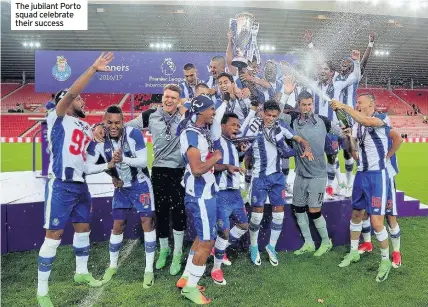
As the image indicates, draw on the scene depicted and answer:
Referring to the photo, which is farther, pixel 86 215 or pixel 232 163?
pixel 232 163

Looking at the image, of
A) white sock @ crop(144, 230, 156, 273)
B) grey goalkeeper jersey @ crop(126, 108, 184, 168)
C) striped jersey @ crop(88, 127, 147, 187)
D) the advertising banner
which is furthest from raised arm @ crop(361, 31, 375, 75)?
the advertising banner

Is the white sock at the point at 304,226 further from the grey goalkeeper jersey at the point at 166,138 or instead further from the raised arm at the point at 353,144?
the grey goalkeeper jersey at the point at 166,138

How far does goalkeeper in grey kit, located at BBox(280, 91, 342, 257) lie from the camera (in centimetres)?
442

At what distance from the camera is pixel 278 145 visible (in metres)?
4.23

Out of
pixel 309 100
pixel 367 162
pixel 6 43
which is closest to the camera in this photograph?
pixel 367 162

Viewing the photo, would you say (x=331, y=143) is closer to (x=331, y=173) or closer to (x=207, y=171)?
(x=331, y=173)

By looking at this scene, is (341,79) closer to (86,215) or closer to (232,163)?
(232,163)

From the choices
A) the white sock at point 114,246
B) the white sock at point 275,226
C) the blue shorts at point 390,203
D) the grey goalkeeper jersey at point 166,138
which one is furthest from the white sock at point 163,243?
the blue shorts at point 390,203

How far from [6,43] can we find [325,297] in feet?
73.1

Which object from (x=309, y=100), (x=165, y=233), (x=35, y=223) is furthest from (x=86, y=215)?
(x=309, y=100)

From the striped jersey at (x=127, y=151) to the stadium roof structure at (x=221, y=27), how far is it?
13.4 metres

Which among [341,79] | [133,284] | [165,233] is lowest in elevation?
[133,284]

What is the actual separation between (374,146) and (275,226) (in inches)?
53.8

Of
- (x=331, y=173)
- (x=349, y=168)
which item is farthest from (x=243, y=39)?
(x=349, y=168)
